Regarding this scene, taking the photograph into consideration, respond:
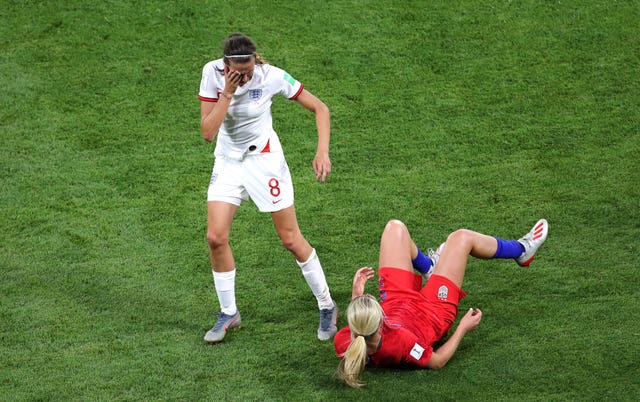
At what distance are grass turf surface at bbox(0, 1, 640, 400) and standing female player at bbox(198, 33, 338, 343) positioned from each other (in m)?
0.38

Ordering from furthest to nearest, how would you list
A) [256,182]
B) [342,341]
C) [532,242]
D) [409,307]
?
[532,242]
[256,182]
[409,307]
[342,341]

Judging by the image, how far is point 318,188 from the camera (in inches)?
316

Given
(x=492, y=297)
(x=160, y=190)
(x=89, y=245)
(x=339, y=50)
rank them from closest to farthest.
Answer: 1. (x=492, y=297)
2. (x=89, y=245)
3. (x=160, y=190)
4. (x=339, y=50)

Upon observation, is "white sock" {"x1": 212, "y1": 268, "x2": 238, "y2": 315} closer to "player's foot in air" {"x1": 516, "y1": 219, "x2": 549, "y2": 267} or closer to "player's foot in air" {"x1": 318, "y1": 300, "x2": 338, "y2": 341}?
"player's foot in air" {"x1": 318, "y1": 300, "x2": 338, "y2": 341}

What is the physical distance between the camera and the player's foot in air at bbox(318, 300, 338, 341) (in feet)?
19.9

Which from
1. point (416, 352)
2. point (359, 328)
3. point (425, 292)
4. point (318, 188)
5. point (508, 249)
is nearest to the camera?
point (359, 328)

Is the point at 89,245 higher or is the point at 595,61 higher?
the point at 595,61

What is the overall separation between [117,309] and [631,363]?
10.8 feet

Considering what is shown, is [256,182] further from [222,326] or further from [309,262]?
[222,326]

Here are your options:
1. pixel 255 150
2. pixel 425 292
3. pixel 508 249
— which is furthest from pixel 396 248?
pixel 255 150

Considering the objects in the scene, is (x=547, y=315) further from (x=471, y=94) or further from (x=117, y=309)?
(x=471, y=94)

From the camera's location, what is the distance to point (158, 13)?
401 inches

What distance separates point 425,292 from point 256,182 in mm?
1226

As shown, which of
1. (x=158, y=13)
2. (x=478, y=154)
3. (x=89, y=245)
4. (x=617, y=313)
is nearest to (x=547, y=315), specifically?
(x=617, y=313)
